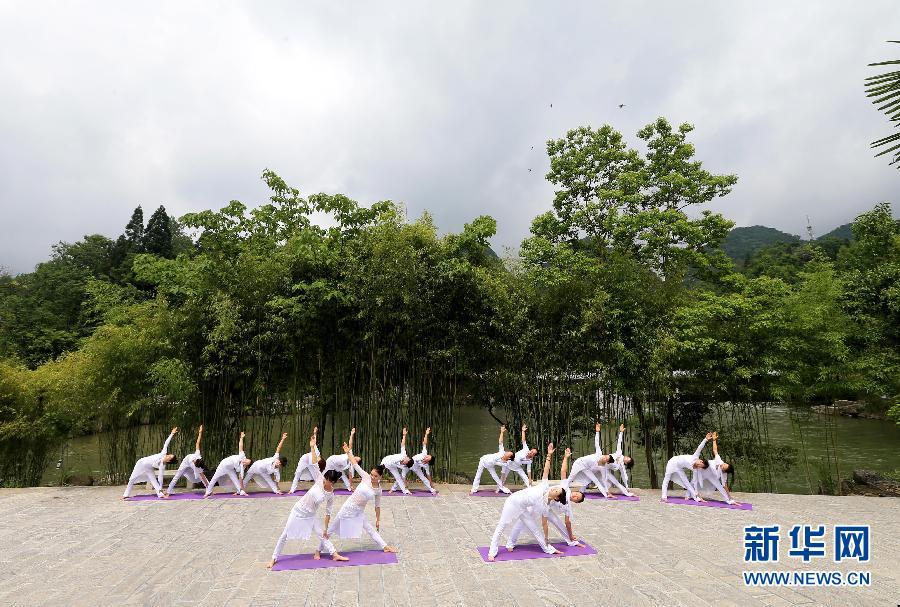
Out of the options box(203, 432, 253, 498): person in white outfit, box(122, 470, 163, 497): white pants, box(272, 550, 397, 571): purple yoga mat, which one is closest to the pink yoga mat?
box(272, 550, 397, 571): purple yoga mat

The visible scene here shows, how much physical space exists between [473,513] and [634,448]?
8788mm

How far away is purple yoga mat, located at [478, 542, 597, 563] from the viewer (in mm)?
5270

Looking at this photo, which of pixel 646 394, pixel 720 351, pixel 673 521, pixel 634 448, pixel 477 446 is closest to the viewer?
pixel 673 521

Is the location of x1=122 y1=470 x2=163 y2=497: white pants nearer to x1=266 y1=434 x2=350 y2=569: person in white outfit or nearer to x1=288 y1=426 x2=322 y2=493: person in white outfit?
x1=288 y1=426 x2=322 y2=493: person in white outfit

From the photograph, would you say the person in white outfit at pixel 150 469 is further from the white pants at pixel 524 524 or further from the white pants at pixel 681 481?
the white pants at pixel 681 481

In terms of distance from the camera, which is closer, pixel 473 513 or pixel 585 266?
pixel 473 513

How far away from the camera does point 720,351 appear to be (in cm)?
986

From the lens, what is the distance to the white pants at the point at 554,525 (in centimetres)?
546

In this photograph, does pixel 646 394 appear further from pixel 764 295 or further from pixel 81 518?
pixel 81 518

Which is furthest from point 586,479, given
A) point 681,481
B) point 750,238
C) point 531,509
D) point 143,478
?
point 750,238

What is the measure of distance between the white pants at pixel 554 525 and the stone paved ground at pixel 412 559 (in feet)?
1.09

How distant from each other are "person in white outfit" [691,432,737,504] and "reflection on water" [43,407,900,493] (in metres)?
2.43

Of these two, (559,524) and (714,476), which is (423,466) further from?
(714,476)

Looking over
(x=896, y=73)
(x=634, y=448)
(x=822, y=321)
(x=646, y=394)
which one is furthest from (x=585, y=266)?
(x=896, y=73)
